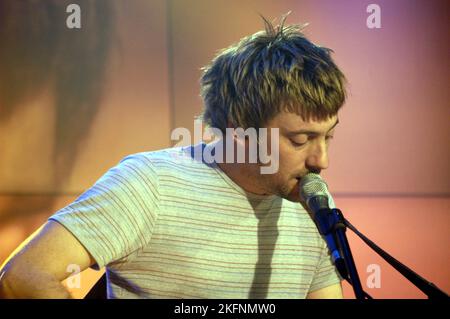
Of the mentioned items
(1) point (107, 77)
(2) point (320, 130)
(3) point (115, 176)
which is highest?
(1) point (107, 77)

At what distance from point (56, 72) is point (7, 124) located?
0.27 metres

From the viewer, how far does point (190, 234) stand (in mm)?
1554

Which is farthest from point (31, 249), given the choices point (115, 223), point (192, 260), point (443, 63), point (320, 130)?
point (443, 63)

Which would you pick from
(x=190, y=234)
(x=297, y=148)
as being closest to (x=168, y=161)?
(x=190, y=234)

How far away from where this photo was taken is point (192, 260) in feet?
5.06

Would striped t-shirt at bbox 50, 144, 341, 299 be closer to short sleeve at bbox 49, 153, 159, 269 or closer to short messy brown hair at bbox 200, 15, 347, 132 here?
short sleeve at bbox 49, 153, 159, 269

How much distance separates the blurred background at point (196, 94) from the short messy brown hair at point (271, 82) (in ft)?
2.01

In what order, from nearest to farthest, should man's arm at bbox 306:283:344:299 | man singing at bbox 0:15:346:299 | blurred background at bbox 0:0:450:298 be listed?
man singing at bbox 0:15:346:299
man's arm at bbox 306:283:344:299
blurred background at bbox 0:0:450:298

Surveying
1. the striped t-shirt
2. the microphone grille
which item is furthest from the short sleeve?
the microphone grille

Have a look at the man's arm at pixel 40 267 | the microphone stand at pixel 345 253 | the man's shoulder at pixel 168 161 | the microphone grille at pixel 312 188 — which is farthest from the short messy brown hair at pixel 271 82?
the man's arm at pixel 40 267

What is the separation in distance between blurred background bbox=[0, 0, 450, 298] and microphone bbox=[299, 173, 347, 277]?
1084 millimetres

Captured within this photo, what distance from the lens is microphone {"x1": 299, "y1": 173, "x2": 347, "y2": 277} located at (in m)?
1.08

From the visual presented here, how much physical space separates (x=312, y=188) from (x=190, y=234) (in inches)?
16.7

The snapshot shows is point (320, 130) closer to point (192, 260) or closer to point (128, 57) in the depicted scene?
point (192, 260)
